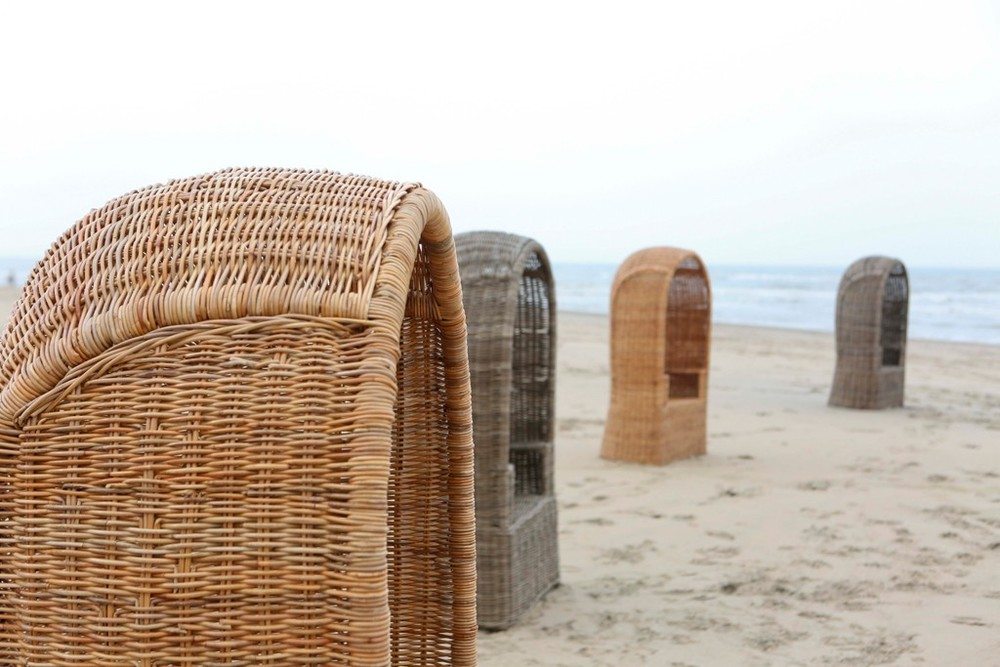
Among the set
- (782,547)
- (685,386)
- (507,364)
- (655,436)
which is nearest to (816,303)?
(685,386)

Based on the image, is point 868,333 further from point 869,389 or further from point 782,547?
point 782,547

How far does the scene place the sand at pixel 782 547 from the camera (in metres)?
3.62

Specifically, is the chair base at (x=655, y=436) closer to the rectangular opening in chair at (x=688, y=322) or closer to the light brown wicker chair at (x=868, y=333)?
the rectangular opening in chair at (x=688, y=322)

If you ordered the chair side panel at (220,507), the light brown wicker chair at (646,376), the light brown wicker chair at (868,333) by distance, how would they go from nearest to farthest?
the chair side panel at (220,507)
the light brown wicker chair at (646,376)
the light brown wicker chair at (868,333)

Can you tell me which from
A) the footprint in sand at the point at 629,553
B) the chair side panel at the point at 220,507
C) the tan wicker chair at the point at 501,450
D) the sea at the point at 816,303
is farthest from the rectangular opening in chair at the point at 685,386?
the sea at the point at 816,303

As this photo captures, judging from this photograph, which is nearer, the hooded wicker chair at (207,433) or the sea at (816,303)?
the hooded wicker chair at (207,433)

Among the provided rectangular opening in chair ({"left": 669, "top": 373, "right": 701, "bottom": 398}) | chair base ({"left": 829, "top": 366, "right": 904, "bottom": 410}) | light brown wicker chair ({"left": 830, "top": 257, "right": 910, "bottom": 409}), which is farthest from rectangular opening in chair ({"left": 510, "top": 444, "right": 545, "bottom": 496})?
chair base ({"left": 829, "top": 366, "right": 904, "bottom": 410})

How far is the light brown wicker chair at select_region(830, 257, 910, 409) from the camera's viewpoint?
8914 mm

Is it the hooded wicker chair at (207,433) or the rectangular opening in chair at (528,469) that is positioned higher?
the hooded wicker chair at (207,433)

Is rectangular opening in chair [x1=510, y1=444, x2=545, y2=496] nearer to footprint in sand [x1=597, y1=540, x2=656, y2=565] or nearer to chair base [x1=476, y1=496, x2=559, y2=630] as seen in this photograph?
chair base [x1=476, y1=496, x2=559, y2=630]

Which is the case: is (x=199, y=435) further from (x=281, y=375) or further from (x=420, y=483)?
(x=420, y=483)

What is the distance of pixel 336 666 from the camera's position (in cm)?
141

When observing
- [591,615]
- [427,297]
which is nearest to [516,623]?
[591,615]

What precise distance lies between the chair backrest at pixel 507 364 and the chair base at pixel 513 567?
0.07 metres
